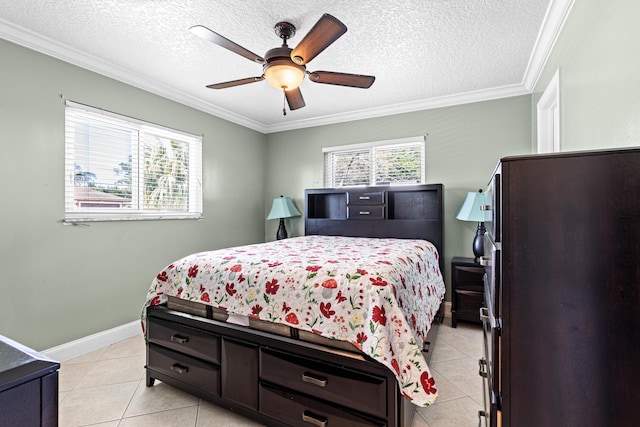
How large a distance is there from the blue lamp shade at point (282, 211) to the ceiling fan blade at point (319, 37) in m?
2.52

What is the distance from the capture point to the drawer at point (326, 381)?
143 centimetres

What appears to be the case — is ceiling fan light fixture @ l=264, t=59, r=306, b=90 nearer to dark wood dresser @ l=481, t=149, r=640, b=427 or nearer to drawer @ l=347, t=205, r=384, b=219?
dark wood dresser @ l=481, t=149, r=640, b=427

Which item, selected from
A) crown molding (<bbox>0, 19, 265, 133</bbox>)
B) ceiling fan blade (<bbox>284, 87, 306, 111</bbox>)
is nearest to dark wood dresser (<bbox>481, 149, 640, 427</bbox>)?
ceiling fan blade (<bbox>284, 87, 306, 111</bbox>)

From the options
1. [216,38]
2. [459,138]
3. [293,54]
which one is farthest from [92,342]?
[459,138]

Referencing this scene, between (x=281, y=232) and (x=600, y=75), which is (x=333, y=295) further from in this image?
(x=281, y=232)

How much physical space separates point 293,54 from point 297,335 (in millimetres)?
1696

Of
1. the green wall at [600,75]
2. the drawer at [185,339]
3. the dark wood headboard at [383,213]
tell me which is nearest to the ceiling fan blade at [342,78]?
the green wall at [600,75]

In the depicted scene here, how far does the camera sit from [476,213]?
3156 millimetres

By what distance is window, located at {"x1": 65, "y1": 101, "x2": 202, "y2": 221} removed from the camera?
2646mm

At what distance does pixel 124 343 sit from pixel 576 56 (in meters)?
4.14

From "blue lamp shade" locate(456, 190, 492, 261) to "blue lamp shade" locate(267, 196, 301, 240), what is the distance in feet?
7.22

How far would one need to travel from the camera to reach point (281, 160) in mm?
4777

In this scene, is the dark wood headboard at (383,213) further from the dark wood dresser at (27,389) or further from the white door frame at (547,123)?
the dark wood dresser at (27,389)

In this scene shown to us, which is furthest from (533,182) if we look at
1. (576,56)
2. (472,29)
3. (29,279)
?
(29,279)
